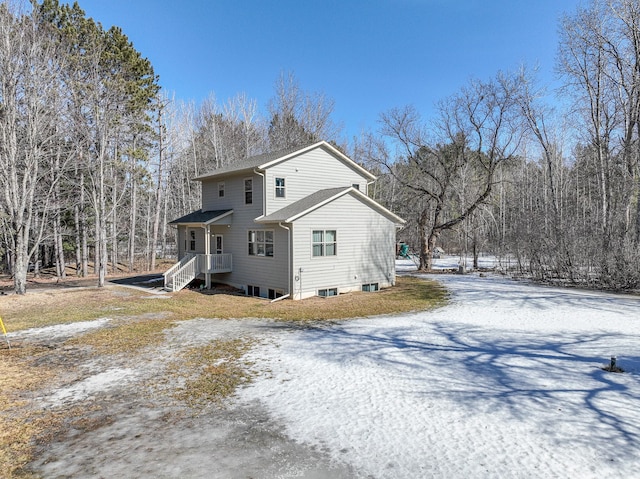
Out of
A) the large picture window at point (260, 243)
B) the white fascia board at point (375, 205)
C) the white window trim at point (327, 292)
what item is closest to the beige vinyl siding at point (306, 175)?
the large picture window at point (260, 243)

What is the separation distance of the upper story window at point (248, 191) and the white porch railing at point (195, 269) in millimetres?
2865

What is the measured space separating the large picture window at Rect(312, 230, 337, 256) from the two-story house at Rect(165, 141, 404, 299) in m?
0.04

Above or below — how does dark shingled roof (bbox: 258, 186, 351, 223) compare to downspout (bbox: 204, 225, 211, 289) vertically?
above

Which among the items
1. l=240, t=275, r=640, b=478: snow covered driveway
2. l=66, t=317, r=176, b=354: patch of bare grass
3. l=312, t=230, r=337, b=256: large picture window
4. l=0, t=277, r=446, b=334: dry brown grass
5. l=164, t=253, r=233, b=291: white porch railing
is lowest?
l=240, t=275, r=640, b=478: snow covered driveway

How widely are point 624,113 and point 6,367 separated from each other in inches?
960

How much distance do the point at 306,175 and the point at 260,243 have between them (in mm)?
3812

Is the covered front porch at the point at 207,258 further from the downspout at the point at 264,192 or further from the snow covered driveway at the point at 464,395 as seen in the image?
the snow covered driveway at the point at 464,395

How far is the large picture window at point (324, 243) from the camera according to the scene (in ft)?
50.6

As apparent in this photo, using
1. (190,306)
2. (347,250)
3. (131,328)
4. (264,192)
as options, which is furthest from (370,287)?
(131,328)

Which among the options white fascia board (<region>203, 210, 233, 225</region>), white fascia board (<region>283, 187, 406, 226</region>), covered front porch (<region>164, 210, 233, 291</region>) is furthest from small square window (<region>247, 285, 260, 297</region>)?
white fascia board (<region>283, 187, 406, 226</region>)

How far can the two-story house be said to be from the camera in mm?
15156

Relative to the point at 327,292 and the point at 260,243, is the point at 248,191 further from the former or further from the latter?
the point at 327,292

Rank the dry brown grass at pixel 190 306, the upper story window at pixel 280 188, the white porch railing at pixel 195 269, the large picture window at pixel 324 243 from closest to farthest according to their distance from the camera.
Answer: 1. the dry brown grass at pixel 190 306
2. the large picture window at pixel 324 243
3. the upper story window at pixel 280 188
4. the white porch railing at pixel 195 269

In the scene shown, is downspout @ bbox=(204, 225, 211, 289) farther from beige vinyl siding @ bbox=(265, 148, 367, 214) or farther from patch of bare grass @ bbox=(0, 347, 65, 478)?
patch of bare grass @ bbox=(0, 347, 65, 478)
